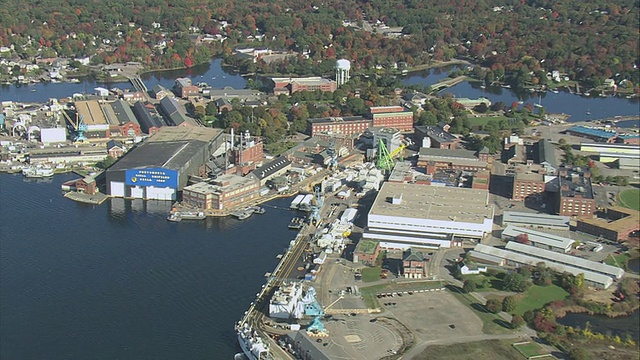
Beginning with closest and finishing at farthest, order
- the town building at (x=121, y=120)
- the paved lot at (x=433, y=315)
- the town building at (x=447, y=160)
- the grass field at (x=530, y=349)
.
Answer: the grass field at (x=530, y=349) → the paved lot at (x=433, y=315) → the town building at (x=447, y=160) → the town building at (x=121, y=120)

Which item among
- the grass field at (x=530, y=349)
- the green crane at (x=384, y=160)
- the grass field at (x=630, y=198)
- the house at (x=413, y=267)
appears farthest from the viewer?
the green crane at (x=384, y=160)

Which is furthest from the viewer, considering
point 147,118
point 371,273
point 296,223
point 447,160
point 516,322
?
point 147,118

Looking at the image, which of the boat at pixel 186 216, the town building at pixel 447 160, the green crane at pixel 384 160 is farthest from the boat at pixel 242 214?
the town building at pixel 447 160

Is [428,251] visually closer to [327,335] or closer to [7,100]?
[327,335]

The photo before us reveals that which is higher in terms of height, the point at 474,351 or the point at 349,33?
the point at 349,33

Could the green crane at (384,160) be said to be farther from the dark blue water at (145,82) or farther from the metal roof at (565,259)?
the dark blue water at (145,82)

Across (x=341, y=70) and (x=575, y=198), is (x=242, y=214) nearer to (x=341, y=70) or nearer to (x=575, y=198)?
(x=575, y=198)

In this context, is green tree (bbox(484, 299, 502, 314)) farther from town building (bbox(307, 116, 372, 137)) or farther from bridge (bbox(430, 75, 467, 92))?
bridge (bbox(430, 75, 467, 92))

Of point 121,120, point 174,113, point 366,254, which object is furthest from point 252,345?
point 174,113
